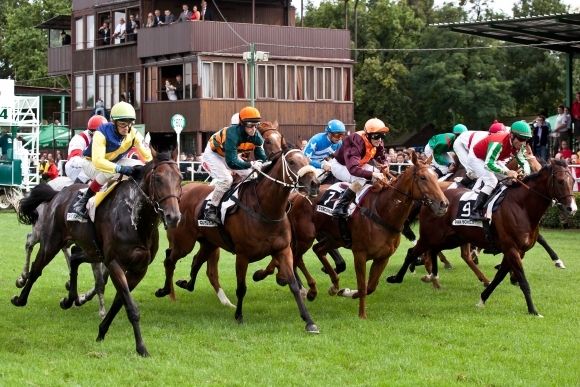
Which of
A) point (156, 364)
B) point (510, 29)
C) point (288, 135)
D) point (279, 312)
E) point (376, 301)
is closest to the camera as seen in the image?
point (156, 364)

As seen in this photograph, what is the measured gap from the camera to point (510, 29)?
28375 millimetres

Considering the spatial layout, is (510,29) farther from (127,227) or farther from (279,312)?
A: (127,227)

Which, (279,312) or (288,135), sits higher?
(288,135)

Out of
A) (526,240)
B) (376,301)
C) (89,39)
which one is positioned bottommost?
(376,301)

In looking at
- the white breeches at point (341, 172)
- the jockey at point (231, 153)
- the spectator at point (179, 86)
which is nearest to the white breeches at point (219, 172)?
the jockey at point (231, 153)

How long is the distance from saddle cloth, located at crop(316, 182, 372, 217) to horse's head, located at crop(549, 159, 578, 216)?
2369 mm

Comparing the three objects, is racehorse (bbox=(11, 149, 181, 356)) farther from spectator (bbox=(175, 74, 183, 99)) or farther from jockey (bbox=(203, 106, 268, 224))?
spectator (bbox=(175, 74, 183, 99))

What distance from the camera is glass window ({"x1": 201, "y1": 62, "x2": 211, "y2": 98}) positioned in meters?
39.0

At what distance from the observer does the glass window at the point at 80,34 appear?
153 feet

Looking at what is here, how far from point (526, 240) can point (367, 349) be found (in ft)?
12.0

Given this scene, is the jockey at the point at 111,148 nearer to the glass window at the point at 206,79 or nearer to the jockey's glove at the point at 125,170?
the jockey's glove at the point at 125,170

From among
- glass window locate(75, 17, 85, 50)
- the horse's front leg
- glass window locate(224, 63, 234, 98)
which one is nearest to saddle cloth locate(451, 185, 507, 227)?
the horse's front leg

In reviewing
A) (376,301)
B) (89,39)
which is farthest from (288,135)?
(376,301)

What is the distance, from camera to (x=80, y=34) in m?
46.8
